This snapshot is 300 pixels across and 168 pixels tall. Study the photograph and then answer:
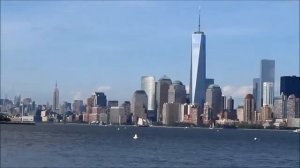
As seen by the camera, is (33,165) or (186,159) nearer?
(33,165)

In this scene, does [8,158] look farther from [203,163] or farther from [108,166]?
[203,163]

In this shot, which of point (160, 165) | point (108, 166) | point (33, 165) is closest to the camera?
point (33, 165)

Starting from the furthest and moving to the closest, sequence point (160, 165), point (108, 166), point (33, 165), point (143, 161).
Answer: point (143, 161) < point (160, 165) < point (108, 166) < point (33, 165)

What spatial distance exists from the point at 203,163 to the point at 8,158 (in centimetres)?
2088

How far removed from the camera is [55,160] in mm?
64688

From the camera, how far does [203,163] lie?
72.1 metres

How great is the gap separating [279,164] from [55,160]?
85.7 ft

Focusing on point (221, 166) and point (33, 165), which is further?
point (221, 166)

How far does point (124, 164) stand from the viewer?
214 feet

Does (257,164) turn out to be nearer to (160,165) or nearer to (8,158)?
(160,165)

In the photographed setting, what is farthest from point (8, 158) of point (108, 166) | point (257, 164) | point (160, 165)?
point (257, 164)

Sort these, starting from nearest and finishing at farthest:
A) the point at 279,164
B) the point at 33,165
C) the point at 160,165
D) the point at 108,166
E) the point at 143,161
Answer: the point at 33,165, the point at 108,166, the point at 160,165, the point at 143,161, the point at 279,164

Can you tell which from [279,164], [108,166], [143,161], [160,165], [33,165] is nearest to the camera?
[33,165]

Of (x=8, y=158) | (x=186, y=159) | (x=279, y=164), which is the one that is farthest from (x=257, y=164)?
(x=8, y=158)
